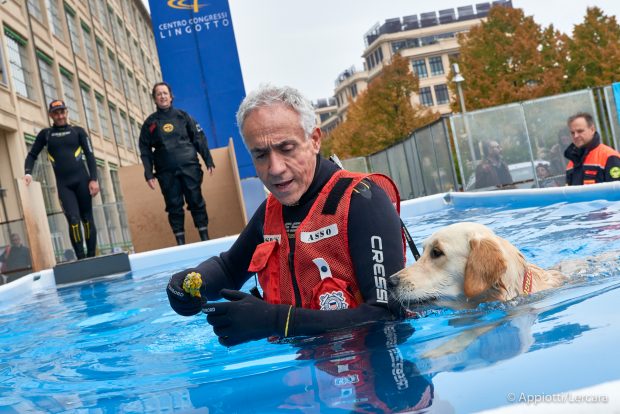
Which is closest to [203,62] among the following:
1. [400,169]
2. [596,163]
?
[400,169]

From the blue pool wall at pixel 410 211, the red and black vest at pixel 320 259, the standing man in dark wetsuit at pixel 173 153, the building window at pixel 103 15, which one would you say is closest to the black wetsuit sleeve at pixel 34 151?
the standing man in dark wetsuit at pixel 173 153

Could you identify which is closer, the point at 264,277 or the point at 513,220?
the point at 264,277

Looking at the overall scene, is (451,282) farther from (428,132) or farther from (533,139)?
(428,132)

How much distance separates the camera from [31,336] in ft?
17.0

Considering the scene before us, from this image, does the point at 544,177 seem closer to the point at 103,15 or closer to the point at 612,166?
the point at 612,166

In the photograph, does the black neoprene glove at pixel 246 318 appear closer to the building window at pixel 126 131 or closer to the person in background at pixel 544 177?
the person in background at pixel 544 177

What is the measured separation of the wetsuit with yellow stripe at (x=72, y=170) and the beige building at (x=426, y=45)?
68.9 meters

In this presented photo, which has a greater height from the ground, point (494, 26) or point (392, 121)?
point (494, 26)

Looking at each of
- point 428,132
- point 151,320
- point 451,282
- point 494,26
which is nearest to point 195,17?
point 428,132

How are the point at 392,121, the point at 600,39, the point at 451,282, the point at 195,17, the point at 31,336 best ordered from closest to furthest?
the point at 451,282 < the point at 31,336 < the point at 195,17 < the point at 600,39 < the point at 392,121

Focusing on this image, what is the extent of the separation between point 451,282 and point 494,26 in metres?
34.7

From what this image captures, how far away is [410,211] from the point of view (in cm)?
1132

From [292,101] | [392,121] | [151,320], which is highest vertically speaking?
[392,121]

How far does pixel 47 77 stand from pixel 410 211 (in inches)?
668
